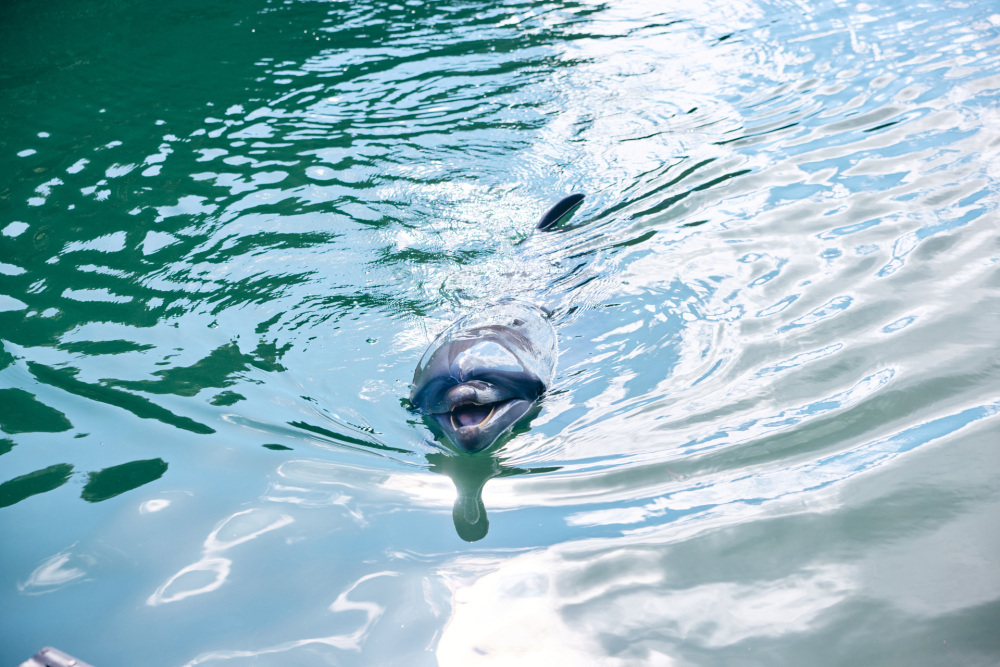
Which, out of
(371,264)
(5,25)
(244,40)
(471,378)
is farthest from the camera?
(5,25)

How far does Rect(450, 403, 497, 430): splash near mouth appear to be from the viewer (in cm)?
372

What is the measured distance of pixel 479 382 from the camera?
3791mm

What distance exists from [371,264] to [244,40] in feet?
21.7

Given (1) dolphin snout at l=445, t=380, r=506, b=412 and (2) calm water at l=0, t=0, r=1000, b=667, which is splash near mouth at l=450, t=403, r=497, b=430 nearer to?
(1) dolphin snout at l=445, t=380, r=506, b=412

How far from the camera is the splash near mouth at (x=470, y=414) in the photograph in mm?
3723

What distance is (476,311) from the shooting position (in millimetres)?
5004

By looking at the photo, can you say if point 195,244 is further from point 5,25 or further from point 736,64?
point 5,25

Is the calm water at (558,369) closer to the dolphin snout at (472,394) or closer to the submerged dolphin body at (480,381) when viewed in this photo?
the submerged dolphin body at (480,381)

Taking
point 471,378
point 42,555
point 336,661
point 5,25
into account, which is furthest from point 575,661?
point 5,25

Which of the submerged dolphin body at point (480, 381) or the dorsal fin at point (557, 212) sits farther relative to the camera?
the dorsal fin at point (557, 212)

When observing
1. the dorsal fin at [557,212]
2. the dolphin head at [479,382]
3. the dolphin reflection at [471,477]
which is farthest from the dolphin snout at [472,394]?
the dorsal fin at [557,212]

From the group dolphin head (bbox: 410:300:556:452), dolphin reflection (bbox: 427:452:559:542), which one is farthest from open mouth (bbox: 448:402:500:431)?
dolphin reflection (bbox: 427:452:559:542)

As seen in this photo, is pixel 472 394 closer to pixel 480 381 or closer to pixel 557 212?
pixel 480 381

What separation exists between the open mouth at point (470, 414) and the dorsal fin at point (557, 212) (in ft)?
8.84
